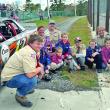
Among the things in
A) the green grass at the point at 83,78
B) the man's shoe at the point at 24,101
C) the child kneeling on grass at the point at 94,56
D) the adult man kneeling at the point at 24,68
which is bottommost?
the green grass at the point at 83,78

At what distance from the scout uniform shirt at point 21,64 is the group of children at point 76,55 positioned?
2.58m

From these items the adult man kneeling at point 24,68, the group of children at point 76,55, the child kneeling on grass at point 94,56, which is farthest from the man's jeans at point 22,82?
the child kneeling on grass at point 94,56

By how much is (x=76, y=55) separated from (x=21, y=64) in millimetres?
3338

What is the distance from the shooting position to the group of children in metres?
9.17

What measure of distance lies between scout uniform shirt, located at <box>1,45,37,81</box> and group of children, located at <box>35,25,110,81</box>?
8.48ft

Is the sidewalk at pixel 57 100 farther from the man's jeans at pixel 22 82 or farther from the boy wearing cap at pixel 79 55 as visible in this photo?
the boy wearing cap at pixel 79 55

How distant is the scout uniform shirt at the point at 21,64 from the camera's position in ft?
20.1

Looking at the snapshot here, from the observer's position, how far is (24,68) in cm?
616

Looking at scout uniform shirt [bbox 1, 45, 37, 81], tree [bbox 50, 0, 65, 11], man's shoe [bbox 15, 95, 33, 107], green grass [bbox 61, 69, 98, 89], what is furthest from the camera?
tree [bbox 50, 0, 65, 11]

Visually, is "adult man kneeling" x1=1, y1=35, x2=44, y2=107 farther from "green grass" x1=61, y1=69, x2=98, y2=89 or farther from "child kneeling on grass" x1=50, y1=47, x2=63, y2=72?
"child kneeling on grass" x1=50, y1=47, x2=63, y2=72

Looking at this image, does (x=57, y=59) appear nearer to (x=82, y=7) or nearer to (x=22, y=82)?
Answer: (x=22, y=82)

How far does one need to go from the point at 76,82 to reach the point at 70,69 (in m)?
1.09

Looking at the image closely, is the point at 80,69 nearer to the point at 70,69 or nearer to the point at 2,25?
the point at 70,69

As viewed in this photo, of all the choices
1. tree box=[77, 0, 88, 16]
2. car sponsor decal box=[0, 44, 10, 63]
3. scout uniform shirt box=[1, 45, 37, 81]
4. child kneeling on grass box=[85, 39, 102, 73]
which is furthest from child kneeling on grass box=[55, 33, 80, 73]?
tree box=[77, 0, 88, 16]
